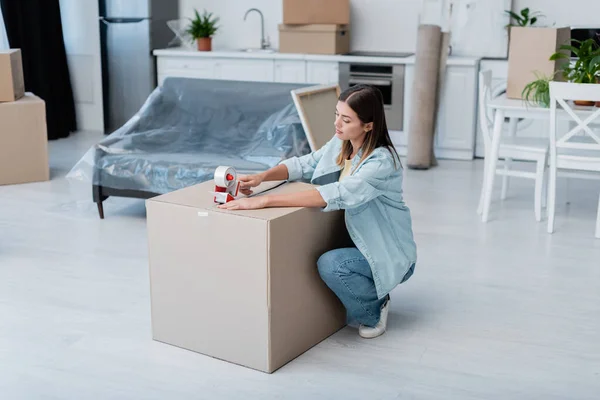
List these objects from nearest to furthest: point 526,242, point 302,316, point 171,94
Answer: point 302,316
point 526,242
point 171,94

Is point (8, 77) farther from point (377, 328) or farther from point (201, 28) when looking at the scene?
point (377, 328)

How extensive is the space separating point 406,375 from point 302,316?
0.42m

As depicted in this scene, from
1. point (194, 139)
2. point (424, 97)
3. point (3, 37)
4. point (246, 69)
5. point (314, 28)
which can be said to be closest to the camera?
point (194, 139)

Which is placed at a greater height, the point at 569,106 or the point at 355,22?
the point at 355,22

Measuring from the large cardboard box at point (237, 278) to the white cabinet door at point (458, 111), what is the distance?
12.1 feet

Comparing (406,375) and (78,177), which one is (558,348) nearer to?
(406,375)

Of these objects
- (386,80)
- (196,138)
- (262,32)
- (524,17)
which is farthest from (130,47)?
(524,17)

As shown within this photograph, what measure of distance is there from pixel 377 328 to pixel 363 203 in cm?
55

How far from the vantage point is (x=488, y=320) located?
10.8 feet

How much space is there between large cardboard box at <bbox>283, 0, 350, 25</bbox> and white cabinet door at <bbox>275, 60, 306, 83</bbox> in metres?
0.34

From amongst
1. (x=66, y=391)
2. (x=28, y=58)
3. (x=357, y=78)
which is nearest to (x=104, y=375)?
(x=66, y=391)

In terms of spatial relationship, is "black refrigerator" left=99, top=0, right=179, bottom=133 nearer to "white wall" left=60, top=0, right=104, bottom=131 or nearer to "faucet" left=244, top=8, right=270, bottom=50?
"white wall" left=60, top=0, right=104, bottom=131

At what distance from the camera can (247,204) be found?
2748 mm

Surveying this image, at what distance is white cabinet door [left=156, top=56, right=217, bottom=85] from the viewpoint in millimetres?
7207
